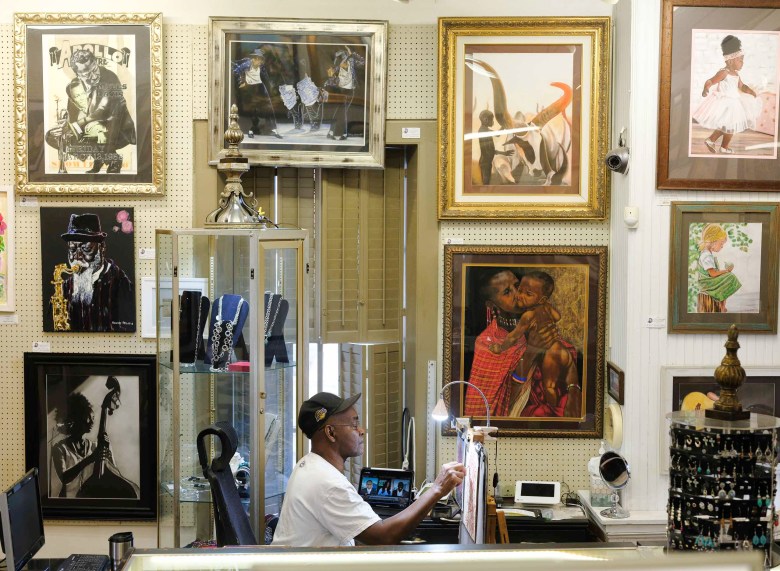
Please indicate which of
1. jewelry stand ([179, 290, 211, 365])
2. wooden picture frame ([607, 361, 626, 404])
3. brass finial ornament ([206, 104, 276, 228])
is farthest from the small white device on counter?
brass finial ornament ([206, 104, 276, 228])

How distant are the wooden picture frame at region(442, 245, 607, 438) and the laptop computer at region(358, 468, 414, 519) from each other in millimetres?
604

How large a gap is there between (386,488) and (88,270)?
1.98 meters

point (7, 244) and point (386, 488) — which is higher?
point (7, 244)

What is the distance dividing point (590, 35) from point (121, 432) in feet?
10.8

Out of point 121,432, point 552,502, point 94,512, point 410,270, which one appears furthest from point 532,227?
point 94,512

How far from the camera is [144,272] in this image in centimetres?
518

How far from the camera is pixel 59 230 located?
5141 millimetres

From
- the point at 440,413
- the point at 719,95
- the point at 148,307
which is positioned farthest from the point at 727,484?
the point at 148,307

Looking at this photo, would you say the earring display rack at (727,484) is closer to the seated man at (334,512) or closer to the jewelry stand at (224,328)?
the seated man at (334,512)

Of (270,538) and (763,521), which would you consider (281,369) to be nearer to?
(270,538)

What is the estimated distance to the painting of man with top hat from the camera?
5.14 m

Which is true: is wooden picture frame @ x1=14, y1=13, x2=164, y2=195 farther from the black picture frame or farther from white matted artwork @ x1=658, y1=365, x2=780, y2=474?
white matted artwork @ x1=658, y1=365, x2=780, y2=474

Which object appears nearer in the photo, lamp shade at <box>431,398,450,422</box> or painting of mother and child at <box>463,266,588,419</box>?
lamp shade at <box>431,398,450,422</box>

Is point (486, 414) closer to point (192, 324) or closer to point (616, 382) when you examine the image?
point (616, 382)
